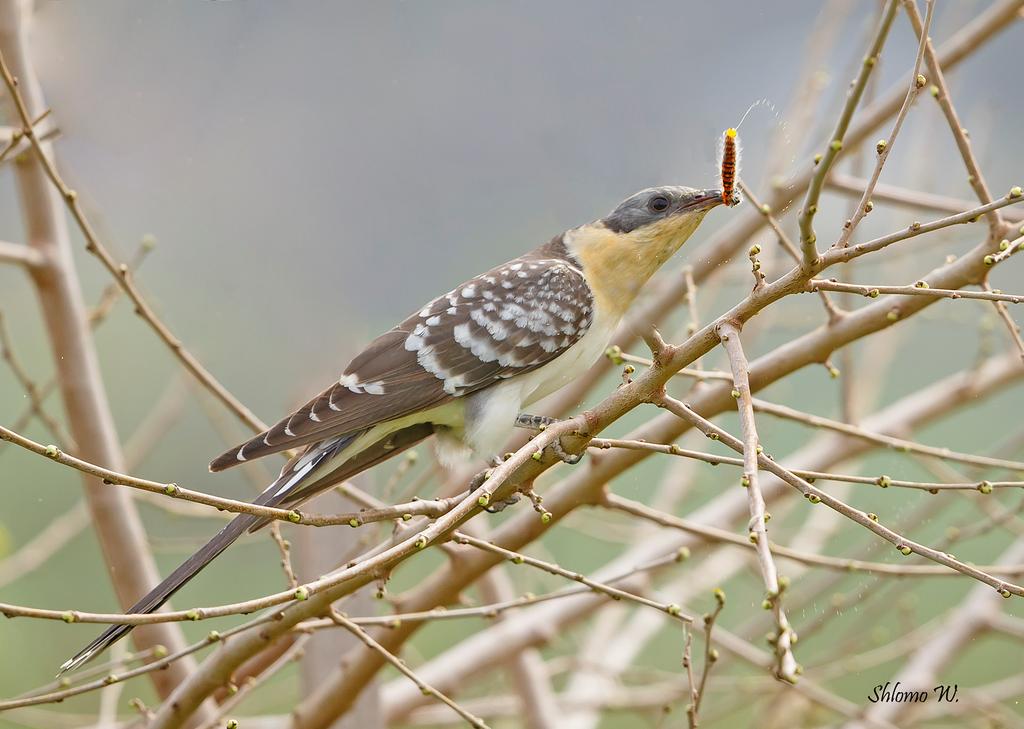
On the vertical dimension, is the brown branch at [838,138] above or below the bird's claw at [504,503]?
below

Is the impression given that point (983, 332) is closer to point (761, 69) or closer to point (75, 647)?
point (761, 69)

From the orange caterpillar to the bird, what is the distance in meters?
0.07

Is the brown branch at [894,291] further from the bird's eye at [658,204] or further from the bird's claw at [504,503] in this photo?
the bird's claw at [504,503]

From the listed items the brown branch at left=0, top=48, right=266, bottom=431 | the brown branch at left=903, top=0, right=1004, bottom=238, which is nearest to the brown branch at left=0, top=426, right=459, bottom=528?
the brown branch at left=0, top=48, right=266, bottom=431

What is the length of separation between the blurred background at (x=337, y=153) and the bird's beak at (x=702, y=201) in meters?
0.02

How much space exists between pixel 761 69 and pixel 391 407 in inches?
16.0

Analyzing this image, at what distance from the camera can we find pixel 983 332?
1.29 metres

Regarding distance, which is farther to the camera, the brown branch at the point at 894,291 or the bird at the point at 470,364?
the bird at the point at 470,364

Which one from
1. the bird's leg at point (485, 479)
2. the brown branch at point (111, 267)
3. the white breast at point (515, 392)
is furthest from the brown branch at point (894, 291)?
→ the brown branch at point (111, 267)

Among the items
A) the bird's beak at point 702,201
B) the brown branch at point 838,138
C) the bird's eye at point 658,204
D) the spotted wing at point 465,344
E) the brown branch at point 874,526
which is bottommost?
the brown branch at point 874,526

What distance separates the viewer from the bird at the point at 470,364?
0.80 metres

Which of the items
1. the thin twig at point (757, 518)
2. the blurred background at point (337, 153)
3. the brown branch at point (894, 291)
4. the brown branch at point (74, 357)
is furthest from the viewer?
the brown branch at point (74, 357)

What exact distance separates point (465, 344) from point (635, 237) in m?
0.21

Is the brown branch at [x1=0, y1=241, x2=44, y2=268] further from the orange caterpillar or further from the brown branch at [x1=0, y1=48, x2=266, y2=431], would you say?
the orange caterpillar
